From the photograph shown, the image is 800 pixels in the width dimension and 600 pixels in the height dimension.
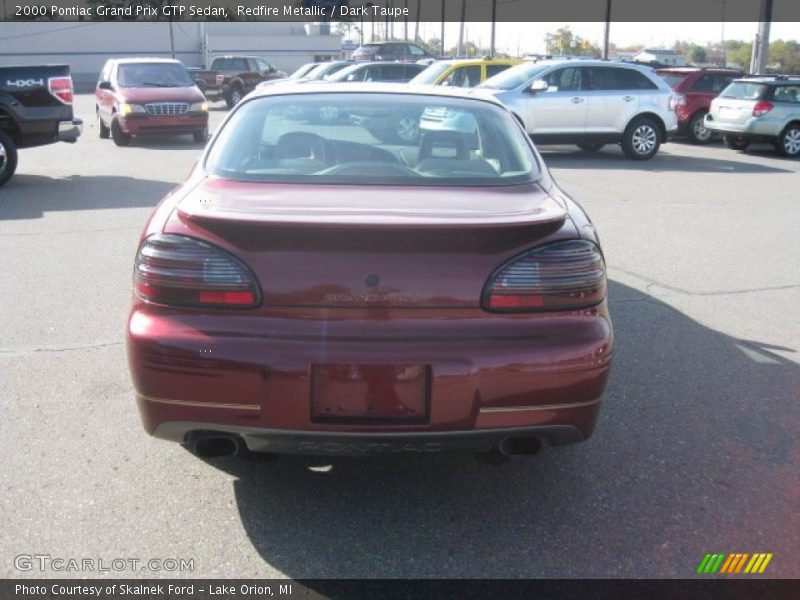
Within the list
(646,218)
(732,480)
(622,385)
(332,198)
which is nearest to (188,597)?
(332,198)

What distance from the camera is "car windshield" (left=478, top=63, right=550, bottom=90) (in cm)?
1628

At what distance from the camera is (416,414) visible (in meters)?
3.07

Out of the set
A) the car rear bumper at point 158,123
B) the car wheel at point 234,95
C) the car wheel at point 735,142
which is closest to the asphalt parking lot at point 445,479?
the car rear bumper at point 158,123

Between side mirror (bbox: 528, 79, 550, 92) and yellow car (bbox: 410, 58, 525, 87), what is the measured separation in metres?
2.48

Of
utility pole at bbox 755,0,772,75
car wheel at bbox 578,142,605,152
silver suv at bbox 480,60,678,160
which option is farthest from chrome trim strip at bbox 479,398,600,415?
utility pole at bbox 755,0,772,75

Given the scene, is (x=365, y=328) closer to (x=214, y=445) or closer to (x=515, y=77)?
(x=214, y=445)

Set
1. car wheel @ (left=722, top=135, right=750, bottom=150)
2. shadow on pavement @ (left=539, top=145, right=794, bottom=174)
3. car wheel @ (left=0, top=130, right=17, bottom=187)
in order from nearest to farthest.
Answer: car wheel @ (left=0, top=130, right=17, bottom=187), shadow on pavement @ (left=539, top=145, right=794, bottom=174), car wheel @ (left=722, top=135, right=750, bottom=150)

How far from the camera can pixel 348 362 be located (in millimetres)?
2994

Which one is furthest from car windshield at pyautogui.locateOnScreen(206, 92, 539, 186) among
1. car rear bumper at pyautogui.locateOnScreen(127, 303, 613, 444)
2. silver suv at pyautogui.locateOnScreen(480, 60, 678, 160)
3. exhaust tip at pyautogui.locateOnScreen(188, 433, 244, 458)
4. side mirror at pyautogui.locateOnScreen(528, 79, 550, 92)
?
silver suv at pyautogui.locateOnScreen(480, 60, 678, 160)

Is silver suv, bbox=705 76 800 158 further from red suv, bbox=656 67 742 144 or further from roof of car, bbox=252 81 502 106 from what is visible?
roof of car, bbox=252 81 502 106

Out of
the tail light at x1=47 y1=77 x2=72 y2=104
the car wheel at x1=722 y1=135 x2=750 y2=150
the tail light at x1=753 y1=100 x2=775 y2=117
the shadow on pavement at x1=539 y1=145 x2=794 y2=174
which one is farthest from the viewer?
the car wheel at x1=722 y1=135 x2=750 y2=150

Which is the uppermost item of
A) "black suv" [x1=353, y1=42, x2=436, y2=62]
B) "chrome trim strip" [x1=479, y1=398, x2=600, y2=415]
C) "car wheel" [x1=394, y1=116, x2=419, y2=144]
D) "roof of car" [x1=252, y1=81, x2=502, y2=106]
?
"black suv" [x1=353, y1=42, x2=436, y2=62]

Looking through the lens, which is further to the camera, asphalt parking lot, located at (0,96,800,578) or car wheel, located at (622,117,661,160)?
car wheel, located at (622,117,661,160)

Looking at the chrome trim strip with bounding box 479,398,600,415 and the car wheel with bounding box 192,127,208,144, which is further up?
the chrome trim strip with bounding box 479,398,600,415
